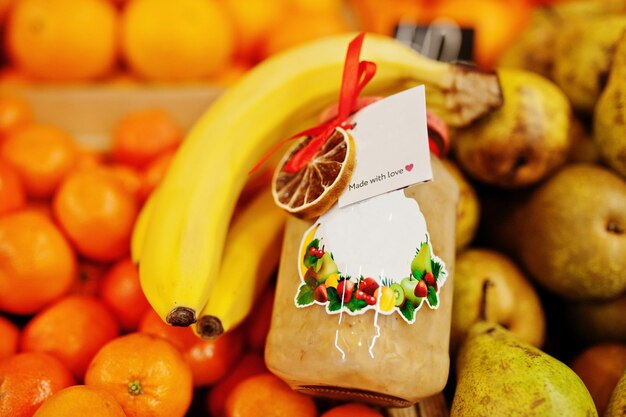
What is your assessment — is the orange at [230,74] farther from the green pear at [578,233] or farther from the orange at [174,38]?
the green pear at [578,233]

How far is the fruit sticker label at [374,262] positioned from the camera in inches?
24.5

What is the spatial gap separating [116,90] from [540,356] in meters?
1.15

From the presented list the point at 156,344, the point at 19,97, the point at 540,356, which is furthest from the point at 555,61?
the point at 19,97

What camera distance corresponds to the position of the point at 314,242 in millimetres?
668

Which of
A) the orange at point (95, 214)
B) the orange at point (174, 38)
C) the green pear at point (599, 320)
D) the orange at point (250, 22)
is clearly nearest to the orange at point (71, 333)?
the orange at point (95, 214)

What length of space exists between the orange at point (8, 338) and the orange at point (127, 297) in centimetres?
15

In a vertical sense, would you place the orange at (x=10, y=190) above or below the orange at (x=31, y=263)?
above

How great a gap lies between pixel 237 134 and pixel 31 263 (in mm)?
395

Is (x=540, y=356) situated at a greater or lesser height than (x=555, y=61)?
lesser

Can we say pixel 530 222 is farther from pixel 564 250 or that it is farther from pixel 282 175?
pixel 282 175

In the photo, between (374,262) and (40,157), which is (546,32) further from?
(40,157)

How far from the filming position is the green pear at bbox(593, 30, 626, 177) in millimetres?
890

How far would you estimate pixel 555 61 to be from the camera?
3.58 ft

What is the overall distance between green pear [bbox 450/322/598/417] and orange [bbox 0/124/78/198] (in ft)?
2.78
